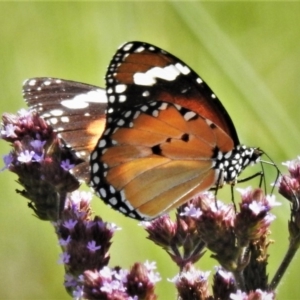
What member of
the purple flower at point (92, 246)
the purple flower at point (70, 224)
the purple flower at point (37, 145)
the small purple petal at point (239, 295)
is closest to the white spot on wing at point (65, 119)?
the purple flower at point (37, 145)

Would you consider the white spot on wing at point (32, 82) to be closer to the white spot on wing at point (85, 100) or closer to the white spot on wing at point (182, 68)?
the white spot on wing at point (85, 100)

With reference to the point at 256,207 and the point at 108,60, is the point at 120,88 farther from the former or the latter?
the point at 108,60

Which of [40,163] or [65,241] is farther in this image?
[40,163]

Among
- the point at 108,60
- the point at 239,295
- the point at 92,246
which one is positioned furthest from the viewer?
the point at 108,60

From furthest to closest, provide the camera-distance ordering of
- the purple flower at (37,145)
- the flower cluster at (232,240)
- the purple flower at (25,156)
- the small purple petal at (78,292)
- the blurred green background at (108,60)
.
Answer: the blurred green background at (108,60), the purple flower at (37,145), the purple flower at (25,156), the flower cluster at (232,240), the small purple petal at (78,292)

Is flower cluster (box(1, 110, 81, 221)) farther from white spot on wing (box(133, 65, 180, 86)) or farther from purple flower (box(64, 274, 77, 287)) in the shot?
white spot on wing (box(133, 65, 180, 86))

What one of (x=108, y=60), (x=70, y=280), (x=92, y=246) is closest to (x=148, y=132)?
(x=92, y=246)

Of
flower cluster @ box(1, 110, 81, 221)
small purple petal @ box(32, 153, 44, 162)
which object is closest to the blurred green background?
flower cluster @ box(1, 110, 81, 221)

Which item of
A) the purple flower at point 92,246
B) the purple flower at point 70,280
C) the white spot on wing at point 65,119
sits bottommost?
the purple flower at point 70,280
